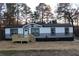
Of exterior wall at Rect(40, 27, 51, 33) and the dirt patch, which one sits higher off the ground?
exterior wall at Rect(40, 27, 51, 33)

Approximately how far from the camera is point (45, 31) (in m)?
1.58

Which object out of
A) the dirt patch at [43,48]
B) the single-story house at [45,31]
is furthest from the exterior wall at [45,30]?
the dirt patch at [43,48]

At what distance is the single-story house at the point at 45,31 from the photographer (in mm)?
1568

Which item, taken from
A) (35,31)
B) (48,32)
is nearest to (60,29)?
(48,32)

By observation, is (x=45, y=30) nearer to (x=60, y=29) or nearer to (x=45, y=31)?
(x=45, y=31)

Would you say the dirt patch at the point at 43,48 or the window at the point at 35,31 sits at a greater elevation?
the window at the point at 35,31

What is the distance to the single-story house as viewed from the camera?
1568mm

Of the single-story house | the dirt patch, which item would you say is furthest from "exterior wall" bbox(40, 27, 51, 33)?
the dirt patch

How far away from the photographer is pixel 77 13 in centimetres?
162

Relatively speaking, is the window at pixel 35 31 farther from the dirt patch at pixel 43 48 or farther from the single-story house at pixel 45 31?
the dirt patch at pixel 43 48

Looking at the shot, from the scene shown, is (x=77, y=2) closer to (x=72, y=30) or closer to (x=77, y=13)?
(x=77, y=13)

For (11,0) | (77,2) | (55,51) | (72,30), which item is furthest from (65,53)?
(11,0)

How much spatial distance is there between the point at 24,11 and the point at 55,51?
647mm

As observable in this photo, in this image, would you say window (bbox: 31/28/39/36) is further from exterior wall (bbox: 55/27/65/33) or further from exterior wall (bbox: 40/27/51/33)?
exterior wall (bbox: 55/27/65/33)
